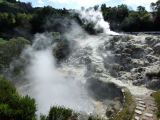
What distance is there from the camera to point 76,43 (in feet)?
58.5

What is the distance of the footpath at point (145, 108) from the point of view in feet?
19.2

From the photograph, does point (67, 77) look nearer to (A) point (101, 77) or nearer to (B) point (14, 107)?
(A) point (101, 77)

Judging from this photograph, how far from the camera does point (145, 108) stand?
648 centimetres

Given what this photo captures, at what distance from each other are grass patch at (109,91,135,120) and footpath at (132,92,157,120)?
21 centimetres

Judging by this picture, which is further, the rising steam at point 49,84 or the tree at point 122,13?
the tree at point 122,13

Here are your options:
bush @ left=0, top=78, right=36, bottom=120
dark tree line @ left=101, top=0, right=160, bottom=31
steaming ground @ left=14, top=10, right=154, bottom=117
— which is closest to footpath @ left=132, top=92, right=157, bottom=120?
steaming ground @ left=14, top=10, right=154, bottom=117

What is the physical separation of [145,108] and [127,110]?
37.4 inches

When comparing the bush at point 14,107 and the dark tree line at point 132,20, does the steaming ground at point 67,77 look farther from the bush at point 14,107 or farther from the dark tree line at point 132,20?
the dark tree line at point 132,20

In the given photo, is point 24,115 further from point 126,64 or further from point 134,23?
point 134,23

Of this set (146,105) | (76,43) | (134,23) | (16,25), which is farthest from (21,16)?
(146,105)

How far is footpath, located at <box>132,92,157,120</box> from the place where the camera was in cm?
584

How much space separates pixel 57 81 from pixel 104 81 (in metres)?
4.46

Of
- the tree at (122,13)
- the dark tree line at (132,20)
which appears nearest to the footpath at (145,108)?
the dark tree line at (132,20)

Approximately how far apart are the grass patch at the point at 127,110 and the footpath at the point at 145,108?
8.2 inches
